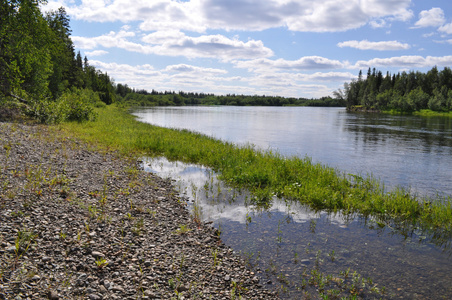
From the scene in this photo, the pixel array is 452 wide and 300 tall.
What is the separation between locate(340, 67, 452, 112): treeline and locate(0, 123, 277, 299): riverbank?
16026 cm

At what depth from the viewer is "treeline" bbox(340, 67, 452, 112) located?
454 feet

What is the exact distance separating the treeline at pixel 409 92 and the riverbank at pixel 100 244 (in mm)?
160260

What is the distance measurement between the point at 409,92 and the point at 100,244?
192m

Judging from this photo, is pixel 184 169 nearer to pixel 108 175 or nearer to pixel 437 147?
pixel 108 175

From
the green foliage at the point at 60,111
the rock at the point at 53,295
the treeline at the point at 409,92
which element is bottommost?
the rock at the point at 53,295

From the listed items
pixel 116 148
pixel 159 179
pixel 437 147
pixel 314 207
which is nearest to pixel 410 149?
pixel 437 147

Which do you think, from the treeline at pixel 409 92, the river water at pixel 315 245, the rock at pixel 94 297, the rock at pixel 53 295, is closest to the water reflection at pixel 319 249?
the river water at pixel 315 245

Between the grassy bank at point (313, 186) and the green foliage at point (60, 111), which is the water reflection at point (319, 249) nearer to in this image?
the grassy bank at point (313, 186)

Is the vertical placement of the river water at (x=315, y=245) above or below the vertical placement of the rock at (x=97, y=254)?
below

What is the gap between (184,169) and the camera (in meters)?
20.5

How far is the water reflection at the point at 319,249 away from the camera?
8000mm

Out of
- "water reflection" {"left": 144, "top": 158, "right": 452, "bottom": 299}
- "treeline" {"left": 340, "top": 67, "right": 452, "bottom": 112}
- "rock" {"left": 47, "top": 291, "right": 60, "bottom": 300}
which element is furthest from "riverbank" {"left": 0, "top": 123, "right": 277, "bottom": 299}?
"treeline" {"left": 340, "top": 67, "right": 452, "bottom": 112}

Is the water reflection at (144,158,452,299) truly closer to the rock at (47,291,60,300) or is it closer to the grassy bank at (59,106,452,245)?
the grassy bank at (59,106,452,245)

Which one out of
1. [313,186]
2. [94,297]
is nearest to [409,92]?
[313,186]
